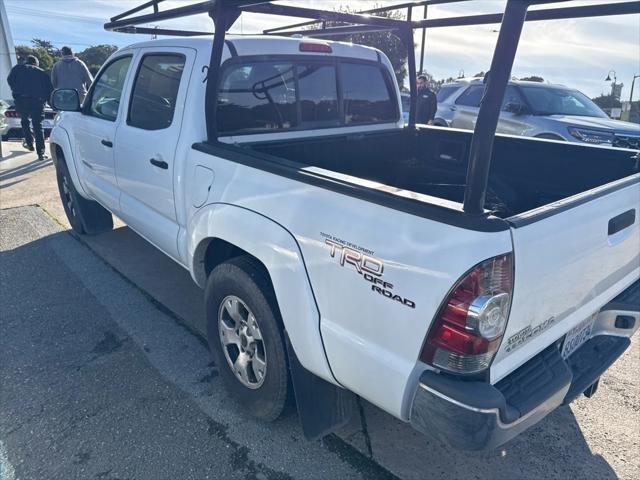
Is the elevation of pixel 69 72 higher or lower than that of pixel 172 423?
higher

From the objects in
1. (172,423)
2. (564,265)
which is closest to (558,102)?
(564,265)

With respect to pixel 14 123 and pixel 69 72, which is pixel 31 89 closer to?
pixel 69 72

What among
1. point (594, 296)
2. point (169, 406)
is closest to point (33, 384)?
point (169, 406)

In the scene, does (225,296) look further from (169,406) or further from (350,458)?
(350,458)

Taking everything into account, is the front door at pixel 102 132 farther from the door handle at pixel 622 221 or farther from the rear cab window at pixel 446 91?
the rear cab window at pixel 446 91

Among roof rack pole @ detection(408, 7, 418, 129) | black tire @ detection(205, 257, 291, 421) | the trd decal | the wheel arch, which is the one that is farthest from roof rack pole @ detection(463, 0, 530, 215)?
roof rack pole @ detection(408, 7, 418, 129)

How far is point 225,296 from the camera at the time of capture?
258 cm

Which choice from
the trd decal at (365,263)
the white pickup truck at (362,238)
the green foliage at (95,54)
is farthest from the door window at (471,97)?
the green foliage at (95,54)

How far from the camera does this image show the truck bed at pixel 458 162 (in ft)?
10.0

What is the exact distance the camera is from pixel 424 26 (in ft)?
11.2

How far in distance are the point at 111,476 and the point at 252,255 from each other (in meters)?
1.20

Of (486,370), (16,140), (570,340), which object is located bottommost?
(16,140)

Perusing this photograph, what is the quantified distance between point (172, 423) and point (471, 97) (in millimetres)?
8608

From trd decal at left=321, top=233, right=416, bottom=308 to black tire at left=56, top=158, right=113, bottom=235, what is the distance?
4.00 metres
